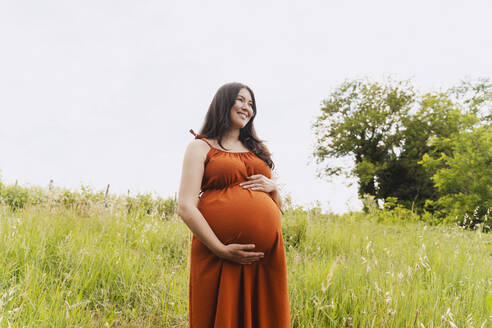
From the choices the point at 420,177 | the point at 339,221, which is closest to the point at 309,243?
the point at 339,221

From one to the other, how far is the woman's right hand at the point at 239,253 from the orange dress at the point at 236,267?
49 millimetres

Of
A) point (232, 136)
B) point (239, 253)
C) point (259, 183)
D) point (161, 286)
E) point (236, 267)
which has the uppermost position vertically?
point (232, 136)

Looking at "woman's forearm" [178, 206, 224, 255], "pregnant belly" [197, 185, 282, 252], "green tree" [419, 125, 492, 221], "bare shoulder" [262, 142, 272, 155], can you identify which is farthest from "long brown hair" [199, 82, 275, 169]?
"green tree" [419, 125, 492, 221]

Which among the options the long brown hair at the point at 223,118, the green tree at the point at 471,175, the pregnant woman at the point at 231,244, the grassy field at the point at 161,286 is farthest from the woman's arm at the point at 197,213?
the green tree at the point at 471,175

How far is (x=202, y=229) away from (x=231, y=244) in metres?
0.22

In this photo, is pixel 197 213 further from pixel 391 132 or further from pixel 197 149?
pixel 391 132

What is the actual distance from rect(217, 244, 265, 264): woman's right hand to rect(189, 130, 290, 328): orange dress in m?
0.05


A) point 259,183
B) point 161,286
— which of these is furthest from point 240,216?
point 161,286

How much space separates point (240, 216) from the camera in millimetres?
2018

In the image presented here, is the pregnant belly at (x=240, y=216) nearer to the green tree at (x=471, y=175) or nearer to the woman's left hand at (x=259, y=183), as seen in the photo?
the woman's left hand at (x=259, y=183)

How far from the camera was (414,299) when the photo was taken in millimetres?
2576

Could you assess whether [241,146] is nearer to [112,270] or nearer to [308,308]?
[308,308]

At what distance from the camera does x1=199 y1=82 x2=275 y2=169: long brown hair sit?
238cm

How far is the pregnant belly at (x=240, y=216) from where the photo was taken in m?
2.00
